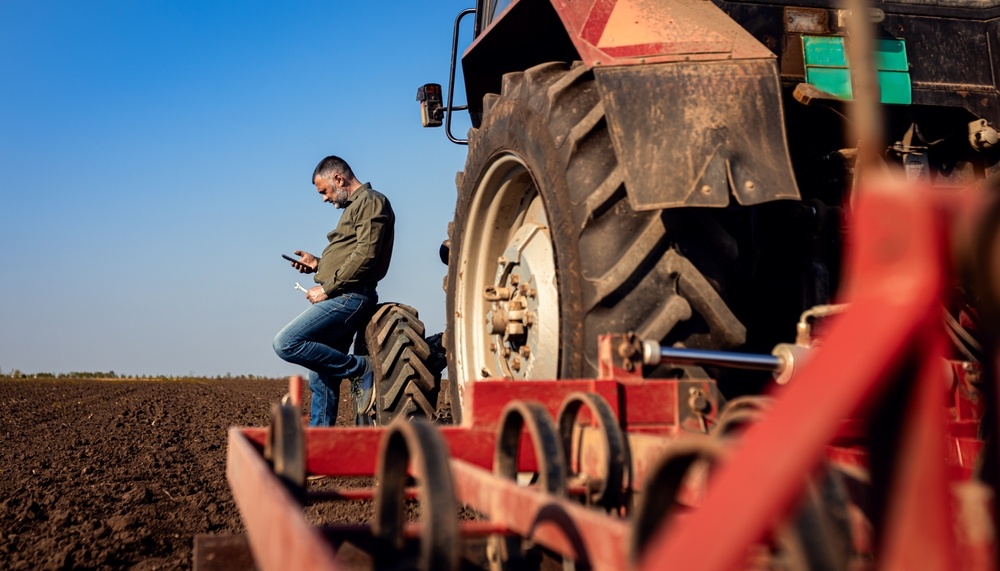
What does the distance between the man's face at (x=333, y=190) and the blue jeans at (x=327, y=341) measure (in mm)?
693

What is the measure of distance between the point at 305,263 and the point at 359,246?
828mm

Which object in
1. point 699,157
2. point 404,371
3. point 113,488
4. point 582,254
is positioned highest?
point 699,157

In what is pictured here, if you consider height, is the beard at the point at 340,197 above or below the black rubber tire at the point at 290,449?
above

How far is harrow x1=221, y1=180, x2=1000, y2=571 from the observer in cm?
83

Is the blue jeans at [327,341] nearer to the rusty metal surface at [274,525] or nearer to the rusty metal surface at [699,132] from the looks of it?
the rusty metal surface at [699,132]

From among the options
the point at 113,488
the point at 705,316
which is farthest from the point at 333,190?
A: the point at 705,316

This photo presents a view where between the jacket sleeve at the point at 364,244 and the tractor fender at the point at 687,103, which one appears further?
the jacket sleeve at the point at 364,244

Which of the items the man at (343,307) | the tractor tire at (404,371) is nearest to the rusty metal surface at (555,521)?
the tractor tire at (404,371)

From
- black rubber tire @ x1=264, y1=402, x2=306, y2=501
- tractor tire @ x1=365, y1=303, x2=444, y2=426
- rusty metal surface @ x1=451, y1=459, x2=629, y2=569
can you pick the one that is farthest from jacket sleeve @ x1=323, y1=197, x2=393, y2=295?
rusty metal surface @ x1=451, y1=459, x2=629, y2=569

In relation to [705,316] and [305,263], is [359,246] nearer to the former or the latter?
[305,263]

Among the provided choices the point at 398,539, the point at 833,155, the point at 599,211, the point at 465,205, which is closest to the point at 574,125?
the point at 599,211

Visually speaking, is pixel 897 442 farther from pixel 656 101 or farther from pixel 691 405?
pixel 656 101

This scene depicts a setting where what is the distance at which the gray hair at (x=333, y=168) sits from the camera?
6195 millimetres

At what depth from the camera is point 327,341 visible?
19.0ft
